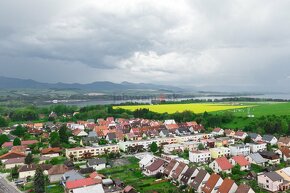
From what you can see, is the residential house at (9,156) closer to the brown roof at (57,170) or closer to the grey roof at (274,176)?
the brown roof at (57,170)

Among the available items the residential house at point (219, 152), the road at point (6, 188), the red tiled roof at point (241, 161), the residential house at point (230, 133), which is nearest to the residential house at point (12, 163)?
the road at point (6, 188)

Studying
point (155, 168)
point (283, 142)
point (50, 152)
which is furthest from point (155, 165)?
point (283, 142)

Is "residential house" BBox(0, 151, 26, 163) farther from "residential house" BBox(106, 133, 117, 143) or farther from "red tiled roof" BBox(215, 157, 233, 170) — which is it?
"red tiled roof" BBox(215, 157, 233, 170)

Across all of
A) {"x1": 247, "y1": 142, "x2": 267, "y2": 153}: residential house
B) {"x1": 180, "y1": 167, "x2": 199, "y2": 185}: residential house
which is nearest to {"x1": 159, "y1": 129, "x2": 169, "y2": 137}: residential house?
{"x1": 247, "y1": 142, "x2": 267, "y2": 153}: residential house

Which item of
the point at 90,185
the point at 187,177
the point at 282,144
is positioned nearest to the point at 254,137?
the point at 282,144

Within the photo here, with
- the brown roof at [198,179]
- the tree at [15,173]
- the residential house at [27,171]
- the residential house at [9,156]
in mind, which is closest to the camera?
the brown roof at [198,179]

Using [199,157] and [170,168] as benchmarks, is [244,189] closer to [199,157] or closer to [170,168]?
[170,168]

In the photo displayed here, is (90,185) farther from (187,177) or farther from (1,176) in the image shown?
→ (1,176)
